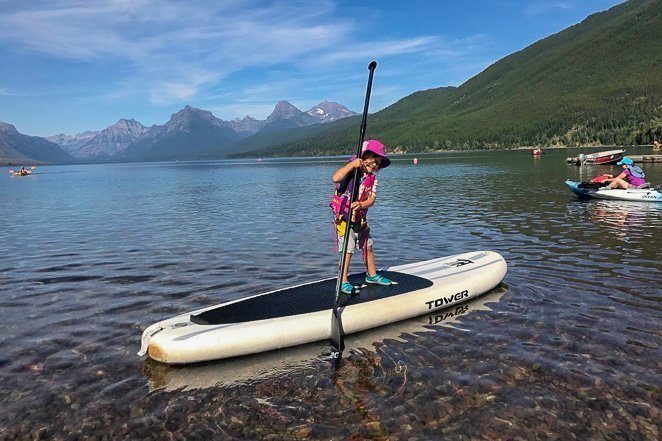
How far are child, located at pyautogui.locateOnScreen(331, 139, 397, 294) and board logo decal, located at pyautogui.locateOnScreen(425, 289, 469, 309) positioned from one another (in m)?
1.69

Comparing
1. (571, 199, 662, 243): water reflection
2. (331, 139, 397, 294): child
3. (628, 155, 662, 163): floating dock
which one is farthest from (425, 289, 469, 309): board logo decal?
(628, 155, 662, 163): floating dock

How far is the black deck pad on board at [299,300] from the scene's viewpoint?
364 inches

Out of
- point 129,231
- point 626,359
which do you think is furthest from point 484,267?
point 129,231

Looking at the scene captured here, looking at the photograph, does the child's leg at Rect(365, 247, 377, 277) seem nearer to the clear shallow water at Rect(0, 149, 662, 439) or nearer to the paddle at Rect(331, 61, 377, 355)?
the paddle at Rect(331, 61, 377, 355)

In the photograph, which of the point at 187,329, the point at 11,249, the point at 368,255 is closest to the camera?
the point at 187,329

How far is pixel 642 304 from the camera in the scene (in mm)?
11195

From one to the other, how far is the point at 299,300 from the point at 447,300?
3.68 meters

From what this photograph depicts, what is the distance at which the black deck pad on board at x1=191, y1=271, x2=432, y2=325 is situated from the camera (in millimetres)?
9258

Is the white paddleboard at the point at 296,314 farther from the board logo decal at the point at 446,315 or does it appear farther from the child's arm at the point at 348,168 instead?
the child's arm at the point at 348,168

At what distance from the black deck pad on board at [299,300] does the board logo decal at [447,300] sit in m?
0.44

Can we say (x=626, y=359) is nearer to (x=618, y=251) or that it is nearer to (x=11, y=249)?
(x=618, y=251)

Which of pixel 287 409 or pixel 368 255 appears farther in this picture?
pixel 368 255

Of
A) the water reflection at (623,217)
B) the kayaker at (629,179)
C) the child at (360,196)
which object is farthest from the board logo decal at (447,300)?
the kayaker at (629,179)

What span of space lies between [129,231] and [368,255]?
19210mm
